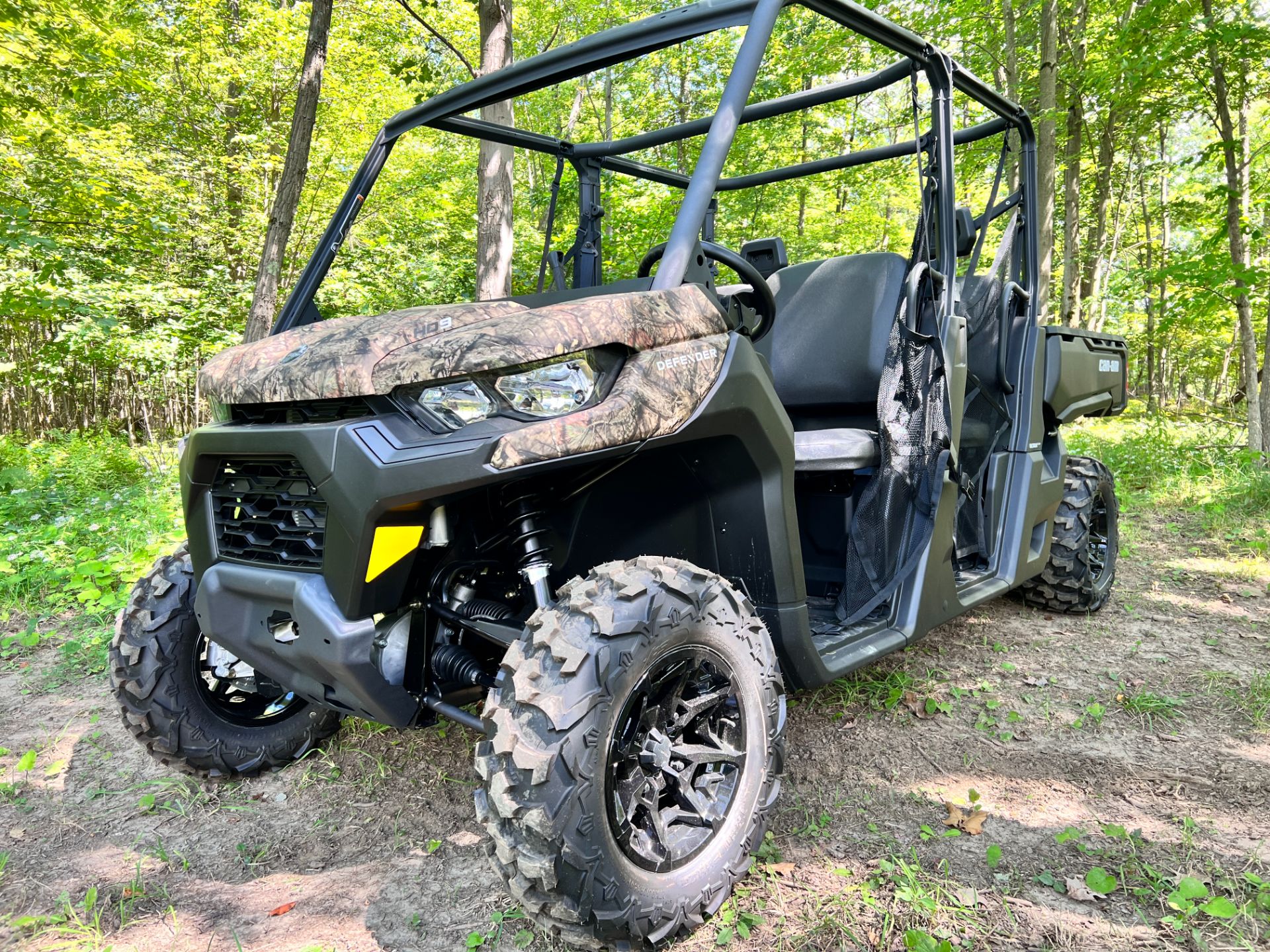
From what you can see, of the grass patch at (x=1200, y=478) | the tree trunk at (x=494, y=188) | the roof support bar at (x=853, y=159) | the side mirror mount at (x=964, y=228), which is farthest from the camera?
the tree trunk at (x=494, y=188)

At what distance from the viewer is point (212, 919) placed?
190 cm

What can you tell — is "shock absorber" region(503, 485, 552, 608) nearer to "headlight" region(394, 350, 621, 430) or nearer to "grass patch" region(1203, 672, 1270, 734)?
"headlight" region(394, 350, 621, 430)

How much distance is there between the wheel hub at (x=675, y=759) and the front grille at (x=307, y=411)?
81 centimetres

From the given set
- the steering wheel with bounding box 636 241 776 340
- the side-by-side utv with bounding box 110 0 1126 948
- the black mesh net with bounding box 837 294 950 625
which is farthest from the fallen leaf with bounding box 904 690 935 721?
the steering wheel with bounding box 636 241 776 340

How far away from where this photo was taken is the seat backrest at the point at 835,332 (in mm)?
3324

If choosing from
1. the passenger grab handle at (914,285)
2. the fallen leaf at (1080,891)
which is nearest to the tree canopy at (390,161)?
the passenger grab handle at (914,285)

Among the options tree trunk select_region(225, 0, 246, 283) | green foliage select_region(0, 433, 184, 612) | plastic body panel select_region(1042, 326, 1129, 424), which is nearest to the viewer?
plastic body panel select_region(1042, 326, 1129, 424)

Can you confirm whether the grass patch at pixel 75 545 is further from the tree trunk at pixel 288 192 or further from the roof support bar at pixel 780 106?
the roof support bar at pixel 780 106

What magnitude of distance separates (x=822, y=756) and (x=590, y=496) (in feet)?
3.94

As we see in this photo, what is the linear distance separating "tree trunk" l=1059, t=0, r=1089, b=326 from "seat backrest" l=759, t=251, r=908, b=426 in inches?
Result: 319

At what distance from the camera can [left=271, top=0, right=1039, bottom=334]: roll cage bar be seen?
1997mm

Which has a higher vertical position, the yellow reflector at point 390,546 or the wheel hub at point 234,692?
the yellow reflector at point 390,546

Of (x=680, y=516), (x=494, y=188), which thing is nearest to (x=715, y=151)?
(x=680, y=516)

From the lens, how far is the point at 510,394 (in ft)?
5.48
